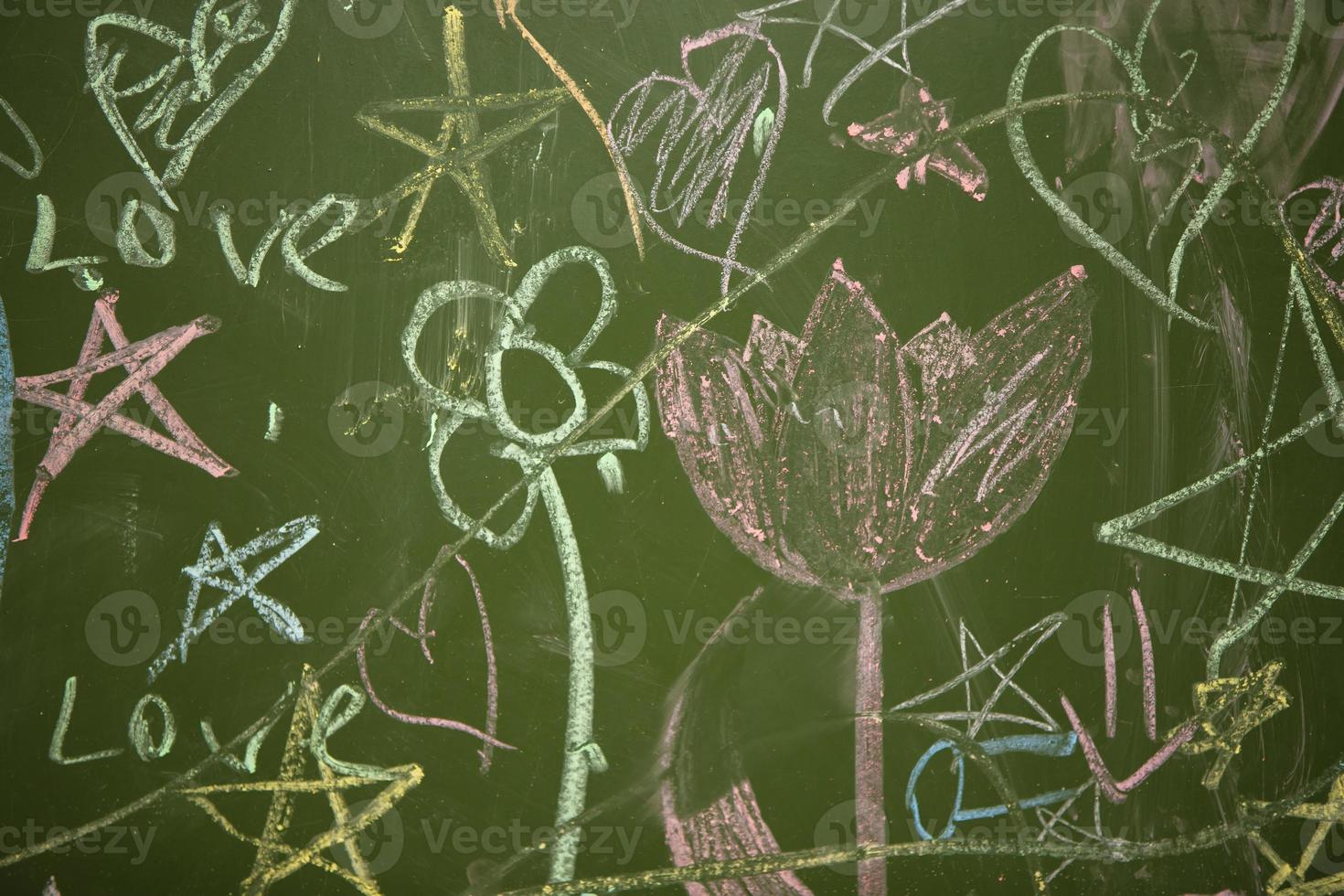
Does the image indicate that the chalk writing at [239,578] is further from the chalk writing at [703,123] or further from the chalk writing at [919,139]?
the chalk writing at [919,139]

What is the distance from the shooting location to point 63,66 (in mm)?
1129

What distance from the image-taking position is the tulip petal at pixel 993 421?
1.15 m

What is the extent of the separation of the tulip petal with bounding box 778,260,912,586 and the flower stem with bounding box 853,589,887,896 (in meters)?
0.10

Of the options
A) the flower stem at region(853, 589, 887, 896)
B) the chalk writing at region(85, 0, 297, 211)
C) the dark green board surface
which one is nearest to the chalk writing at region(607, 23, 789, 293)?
the dark green board surface

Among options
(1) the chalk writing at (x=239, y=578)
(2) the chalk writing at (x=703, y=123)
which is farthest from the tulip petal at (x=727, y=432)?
(1) the chalk writing at (x=239, y=578)

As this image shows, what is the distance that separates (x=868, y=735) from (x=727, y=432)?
19.5 inches

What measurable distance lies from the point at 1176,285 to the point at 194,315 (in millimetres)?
1433

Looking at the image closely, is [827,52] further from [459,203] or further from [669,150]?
[459,203]

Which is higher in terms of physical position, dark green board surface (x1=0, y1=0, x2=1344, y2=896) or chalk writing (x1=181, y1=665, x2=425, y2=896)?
dark green board surface (x1=0, y1=0, x2=1344, y2=896)

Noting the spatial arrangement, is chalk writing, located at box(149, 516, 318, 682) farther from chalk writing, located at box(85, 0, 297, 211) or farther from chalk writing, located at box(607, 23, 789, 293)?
chalk writing, located at box(607, 23, 789, 293)

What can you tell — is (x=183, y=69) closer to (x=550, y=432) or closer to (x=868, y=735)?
(x=550, y=432)

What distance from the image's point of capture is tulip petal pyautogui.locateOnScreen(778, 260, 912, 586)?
115cm

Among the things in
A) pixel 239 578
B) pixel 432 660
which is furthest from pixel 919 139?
pixel 239 578

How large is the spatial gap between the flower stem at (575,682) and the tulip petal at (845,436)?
0.32 metres
